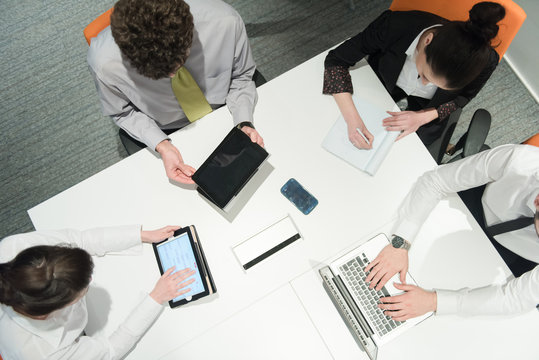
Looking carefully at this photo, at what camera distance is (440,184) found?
1.28 meters

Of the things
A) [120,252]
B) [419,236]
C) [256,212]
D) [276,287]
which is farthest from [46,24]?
[419,236]

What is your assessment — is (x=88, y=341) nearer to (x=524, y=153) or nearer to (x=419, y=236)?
(x=419, y=236)

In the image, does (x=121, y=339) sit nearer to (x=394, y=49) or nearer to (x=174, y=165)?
(x=174, y=165)

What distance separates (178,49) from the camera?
109cm

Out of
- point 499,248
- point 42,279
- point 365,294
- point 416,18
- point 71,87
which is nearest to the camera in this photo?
point 42,279

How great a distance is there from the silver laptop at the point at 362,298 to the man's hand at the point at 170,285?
1.57 feet

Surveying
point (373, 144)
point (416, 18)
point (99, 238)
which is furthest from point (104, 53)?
point (416, 18)

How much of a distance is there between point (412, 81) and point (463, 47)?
38 centimetres

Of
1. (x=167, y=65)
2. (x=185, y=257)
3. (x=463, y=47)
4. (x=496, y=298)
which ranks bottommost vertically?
(x=496, y=298)

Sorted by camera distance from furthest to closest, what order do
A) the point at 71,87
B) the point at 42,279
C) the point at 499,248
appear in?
1. the point at 71,87
2. the point at 499,248
3. the point at 42,279

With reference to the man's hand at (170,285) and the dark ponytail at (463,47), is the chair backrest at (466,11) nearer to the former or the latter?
the dark ponytail at (463,47)

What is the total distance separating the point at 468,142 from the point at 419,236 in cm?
44

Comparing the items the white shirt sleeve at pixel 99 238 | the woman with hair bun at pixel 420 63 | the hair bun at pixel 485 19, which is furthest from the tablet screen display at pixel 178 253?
the hair bun at pixel 485 19

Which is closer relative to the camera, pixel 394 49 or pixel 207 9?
pixel 207 9
